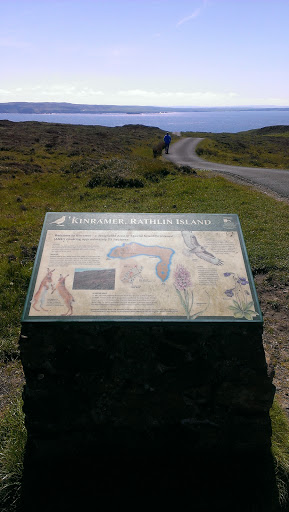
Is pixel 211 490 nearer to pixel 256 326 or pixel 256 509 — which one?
pixel 256 509

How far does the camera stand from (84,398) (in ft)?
12.2

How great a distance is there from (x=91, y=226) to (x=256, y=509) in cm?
340

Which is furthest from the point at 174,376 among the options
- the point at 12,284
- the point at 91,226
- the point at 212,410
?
the point at 12,284

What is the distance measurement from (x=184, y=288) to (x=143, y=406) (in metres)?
1.36

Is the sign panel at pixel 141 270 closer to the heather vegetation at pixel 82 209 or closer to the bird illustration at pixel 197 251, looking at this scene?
the bird illustration at pixel 197 251

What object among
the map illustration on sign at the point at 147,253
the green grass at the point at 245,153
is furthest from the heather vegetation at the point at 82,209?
the green grass at the point at 245,153

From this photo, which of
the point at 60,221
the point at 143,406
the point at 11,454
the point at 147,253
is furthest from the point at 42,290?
the point at 11,454

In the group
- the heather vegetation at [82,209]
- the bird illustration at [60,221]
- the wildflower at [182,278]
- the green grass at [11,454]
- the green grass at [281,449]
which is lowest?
the green grass at [11,454]

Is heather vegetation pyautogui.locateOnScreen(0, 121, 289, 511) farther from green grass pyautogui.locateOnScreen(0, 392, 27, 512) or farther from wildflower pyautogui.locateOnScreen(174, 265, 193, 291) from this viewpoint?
wildflower pyautogui.locateOnScreen(174, 265, 193, 291)

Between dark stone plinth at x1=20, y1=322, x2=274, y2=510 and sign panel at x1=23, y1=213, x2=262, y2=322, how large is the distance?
0.55 feet

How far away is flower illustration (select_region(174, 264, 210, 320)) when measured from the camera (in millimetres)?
3486

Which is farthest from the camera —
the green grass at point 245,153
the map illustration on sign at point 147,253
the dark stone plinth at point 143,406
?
the green grass at point 245,153

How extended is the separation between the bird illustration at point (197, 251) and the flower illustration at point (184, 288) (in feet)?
0.82

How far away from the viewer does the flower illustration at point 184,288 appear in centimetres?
349
